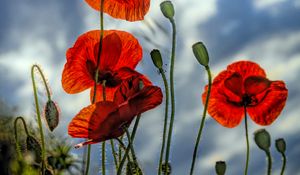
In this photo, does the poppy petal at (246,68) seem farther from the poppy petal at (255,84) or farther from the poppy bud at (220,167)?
the poppy bud at (220,167)

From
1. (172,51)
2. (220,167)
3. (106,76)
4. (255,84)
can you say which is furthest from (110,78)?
(255,84)

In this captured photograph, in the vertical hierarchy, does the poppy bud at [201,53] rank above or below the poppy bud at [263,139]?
above

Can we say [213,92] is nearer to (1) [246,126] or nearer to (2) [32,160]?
(1) [246,126]

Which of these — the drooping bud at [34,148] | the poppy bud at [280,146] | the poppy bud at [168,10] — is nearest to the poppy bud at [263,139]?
the poppy bud at [280,146]

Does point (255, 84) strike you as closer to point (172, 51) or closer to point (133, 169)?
point (172, 51)

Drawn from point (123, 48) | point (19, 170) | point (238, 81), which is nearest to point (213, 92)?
point (238, 81)

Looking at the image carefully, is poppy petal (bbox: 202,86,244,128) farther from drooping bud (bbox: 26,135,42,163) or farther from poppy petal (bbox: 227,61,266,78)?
drooping bud (bbox: 26,135,42,163)
